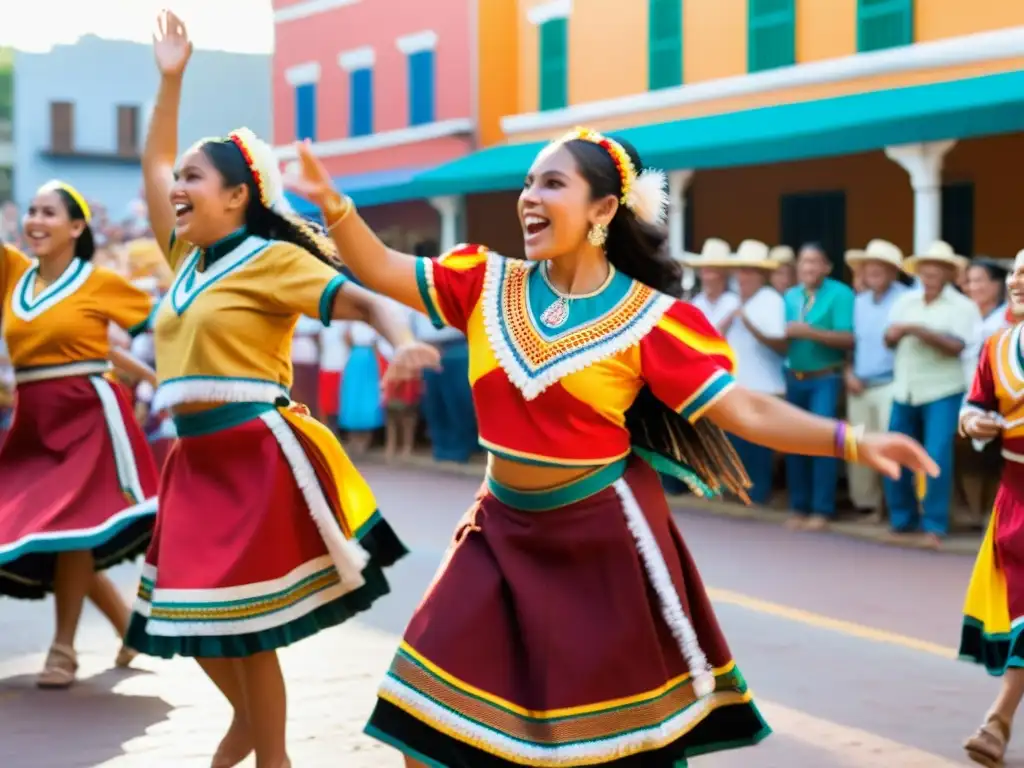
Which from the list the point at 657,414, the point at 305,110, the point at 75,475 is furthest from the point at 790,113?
the point at 305,110

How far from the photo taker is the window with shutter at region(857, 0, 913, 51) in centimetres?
1549

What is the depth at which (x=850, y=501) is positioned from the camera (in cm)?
1301

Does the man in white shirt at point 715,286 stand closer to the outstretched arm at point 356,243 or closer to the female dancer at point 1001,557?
the female dancer at point 1001,557

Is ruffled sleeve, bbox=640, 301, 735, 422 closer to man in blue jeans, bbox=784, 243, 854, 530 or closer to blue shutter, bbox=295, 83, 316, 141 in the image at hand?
man in blue jeans, bbox=784, 243, 854, 530

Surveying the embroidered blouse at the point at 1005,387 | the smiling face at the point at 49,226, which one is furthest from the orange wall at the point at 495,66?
the embroidered blouse at the point at 1005,387

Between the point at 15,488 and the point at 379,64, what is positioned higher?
the point at 379,64

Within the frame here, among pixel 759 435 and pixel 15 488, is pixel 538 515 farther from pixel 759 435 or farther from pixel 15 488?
pixel 15 488

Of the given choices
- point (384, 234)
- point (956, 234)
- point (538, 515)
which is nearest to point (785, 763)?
point (538, 515)

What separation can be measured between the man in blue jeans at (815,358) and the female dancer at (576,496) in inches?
299

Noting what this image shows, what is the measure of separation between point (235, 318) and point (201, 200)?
0.37m

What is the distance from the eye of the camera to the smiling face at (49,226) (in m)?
7.32

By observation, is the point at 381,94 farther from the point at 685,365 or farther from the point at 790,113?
the point at 685,365

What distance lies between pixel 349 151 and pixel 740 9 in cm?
906

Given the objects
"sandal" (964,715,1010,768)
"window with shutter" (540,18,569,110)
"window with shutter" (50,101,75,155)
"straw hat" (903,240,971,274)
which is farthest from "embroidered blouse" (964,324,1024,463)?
"window with shutter" (50,101,75,155)
